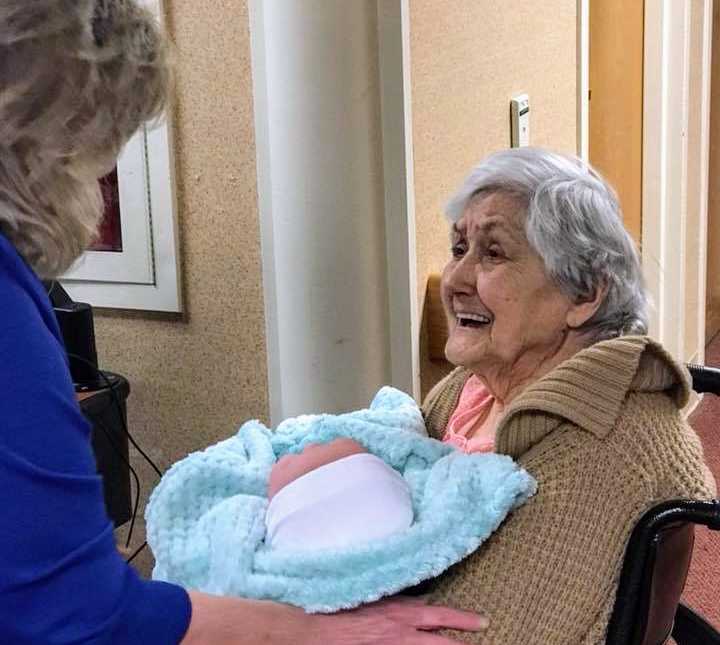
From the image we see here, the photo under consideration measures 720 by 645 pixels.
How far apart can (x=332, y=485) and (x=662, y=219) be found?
2.89 m

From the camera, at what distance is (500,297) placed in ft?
4.52

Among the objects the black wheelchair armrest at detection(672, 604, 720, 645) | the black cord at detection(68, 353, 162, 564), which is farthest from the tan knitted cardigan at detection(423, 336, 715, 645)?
the black cord at detection(68, 353, 162, 564)

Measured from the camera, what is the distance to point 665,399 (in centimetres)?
124

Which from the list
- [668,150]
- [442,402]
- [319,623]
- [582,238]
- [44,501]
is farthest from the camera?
[668,150]

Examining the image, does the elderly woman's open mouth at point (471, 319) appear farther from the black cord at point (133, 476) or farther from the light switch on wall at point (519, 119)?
the light switch on wall at point (519, 119)

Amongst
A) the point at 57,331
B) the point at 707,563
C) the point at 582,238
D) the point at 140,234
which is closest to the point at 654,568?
the point at 582,238

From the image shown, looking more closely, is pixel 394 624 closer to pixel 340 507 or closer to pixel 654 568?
pixel 340 507

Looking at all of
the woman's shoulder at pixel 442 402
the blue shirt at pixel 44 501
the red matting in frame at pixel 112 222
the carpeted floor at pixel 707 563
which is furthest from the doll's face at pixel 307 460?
the carpeted floor at pixel 707 563

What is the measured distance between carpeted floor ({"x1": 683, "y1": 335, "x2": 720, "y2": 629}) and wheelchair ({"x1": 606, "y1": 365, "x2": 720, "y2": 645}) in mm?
1550

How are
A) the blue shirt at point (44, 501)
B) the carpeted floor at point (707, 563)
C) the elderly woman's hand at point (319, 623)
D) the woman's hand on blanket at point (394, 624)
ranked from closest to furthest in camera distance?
the blue shirt at point (44, 501) < the elderly woman's hand at point (319, 623) < the woman's hand on blanket at point (394, 624) < the carpeted floor at point (707, 563)

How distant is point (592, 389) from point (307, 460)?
1.16 feet

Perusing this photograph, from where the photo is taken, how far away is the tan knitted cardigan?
1109mm

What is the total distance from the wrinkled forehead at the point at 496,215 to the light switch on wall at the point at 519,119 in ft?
3.23

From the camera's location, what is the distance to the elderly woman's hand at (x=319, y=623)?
897mm
